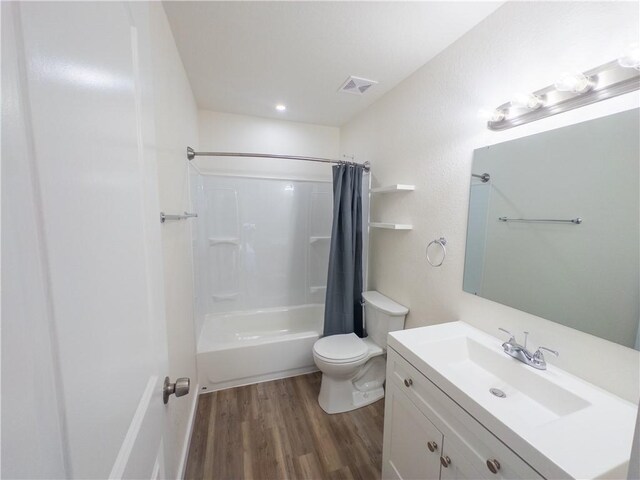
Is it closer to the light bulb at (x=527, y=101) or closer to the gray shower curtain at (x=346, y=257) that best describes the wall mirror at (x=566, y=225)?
the light bulb at (x=527, y=101)

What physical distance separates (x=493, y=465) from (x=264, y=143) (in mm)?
2843

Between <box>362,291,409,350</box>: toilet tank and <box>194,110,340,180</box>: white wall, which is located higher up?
<box>194,110,340,180</box>: white wall

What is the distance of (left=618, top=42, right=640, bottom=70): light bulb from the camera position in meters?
0.84

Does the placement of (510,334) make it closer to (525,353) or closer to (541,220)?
(525,353)

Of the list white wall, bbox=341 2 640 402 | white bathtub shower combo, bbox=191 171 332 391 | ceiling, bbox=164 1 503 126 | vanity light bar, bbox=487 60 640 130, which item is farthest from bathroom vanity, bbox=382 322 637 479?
ceiling, bbox=164 1 503 126

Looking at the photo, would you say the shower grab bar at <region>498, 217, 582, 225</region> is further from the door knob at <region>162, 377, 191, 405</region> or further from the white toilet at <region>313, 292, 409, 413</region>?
the door knob at <region>162, 377, 191, 405</region>

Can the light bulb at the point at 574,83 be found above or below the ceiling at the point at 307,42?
below

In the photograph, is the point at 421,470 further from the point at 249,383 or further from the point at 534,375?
the point at 249,383

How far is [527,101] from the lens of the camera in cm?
114

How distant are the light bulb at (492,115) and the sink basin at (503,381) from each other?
1114 millimetres

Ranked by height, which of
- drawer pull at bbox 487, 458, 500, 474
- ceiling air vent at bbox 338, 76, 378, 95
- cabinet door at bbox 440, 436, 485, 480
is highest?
ceiling air vent at bbox 338, 76, 378, 95

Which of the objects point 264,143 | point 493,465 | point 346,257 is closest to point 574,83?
point 493,465

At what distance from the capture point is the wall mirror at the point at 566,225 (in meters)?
0.90

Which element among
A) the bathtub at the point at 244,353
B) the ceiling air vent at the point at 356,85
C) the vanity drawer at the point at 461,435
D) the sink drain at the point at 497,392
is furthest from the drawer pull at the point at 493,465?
the ceiling air vent at the point at 356,85
